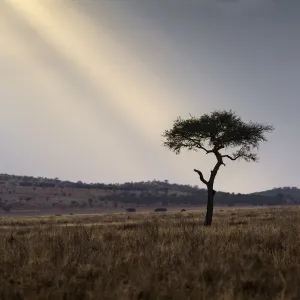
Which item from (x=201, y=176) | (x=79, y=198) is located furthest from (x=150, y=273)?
(x=79, y=198)

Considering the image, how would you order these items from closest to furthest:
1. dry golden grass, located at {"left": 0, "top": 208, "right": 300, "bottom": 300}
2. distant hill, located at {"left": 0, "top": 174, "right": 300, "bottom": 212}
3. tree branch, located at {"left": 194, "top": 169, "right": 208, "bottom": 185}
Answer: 1. dry golden grass, located at {"left": 0, "top": 208, "right": 300, "bottom": 300}
2. tree branch, located at {"left": 194, "top": 169, "right": 208, "bottom": 185}
3. distant hill, located at {"left": 0, "top": 174, "right": 300, "bottom": 212}


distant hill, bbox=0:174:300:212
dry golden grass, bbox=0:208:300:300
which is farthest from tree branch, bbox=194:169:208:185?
distant hill, bbox=0:174:300:212

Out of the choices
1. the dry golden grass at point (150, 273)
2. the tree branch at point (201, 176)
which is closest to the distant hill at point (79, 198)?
the tree branch at point (201, 176)

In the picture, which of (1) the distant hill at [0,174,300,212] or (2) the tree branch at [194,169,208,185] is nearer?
(2) the tree branch at [194,169,208,185]

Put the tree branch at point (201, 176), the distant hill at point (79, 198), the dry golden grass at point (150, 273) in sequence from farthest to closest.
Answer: the distant hill at point (79, 198), the tree branch at point (201, 176), the dry golden grass at point (150, 273)

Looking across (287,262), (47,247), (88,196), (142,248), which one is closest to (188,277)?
(287,262)

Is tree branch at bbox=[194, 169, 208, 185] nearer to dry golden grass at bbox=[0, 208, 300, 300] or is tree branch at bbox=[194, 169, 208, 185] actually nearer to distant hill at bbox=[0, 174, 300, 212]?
dry golden grass at bbox=[0, 208, 300, 300]

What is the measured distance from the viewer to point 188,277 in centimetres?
702

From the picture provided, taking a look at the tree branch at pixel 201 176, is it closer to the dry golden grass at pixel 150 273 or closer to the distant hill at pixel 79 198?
the dry golden grass at pixel 150 273

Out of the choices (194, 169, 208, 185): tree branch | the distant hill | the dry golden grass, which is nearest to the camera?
the dry golden grass

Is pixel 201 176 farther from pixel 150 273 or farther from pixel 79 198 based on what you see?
pixel 79 198

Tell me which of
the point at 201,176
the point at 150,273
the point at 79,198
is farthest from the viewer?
the point at 79,198

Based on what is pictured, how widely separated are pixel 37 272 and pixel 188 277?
2.78 m

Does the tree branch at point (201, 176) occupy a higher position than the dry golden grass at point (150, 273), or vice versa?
the tree branch at point (201, 176)
